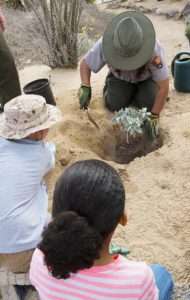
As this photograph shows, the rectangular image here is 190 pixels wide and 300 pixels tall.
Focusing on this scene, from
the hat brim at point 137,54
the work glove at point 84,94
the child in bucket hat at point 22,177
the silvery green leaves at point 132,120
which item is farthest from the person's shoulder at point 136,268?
the work glove at point 84,94

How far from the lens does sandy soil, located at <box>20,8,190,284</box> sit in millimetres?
2340

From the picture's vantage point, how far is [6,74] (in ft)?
11.3

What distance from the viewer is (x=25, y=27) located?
606 centimetres

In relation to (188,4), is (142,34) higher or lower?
higher

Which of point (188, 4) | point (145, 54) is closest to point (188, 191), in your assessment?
point (145, 54)

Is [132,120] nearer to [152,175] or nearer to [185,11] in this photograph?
[152,175]

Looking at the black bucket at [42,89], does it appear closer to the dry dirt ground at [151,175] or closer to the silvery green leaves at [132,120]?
the dry dirt ground at [151,175]

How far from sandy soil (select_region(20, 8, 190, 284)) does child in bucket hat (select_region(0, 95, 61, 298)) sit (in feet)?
1.78

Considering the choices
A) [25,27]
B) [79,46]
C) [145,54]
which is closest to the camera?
[145,54]

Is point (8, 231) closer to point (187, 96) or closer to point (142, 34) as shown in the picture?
point (142, 34)

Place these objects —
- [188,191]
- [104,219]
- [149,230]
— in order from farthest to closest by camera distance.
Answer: [188,191] → [149,230] → [104,219]

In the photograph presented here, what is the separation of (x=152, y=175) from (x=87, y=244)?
1.62 m

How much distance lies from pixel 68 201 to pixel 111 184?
13cm

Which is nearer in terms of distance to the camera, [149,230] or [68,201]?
[68,201]
